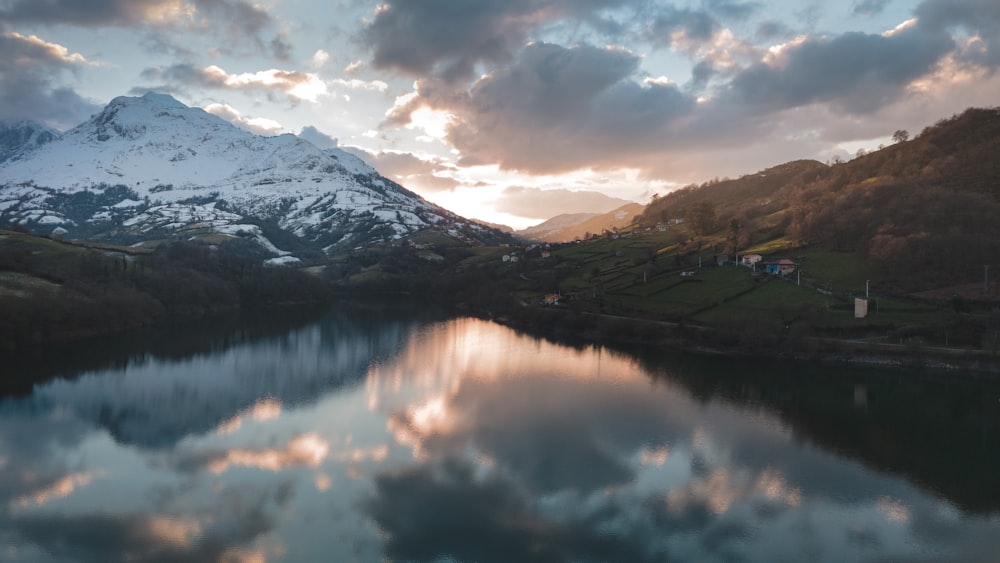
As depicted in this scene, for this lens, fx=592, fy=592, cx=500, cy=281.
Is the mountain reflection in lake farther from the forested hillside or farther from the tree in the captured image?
the tree

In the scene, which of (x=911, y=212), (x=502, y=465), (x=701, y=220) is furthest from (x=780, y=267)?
(x=502, y=465)

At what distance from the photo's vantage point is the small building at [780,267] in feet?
197

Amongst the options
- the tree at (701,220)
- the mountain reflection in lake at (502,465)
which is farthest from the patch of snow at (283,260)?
the mountain reflection in lake at (502,465)

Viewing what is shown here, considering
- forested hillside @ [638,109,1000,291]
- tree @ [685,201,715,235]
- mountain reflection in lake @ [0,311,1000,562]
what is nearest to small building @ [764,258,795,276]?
forested hillside @ [638,109,1000,291]

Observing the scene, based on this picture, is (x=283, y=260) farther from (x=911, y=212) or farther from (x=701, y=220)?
(x=911, y=212)

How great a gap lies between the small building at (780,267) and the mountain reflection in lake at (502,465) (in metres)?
17.4

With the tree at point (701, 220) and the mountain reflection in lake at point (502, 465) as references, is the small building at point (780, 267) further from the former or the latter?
the tree at point (701, 220)

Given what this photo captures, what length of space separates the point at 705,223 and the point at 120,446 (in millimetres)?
81708

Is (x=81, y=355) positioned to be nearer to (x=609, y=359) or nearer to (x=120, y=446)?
(x=120, y=446)

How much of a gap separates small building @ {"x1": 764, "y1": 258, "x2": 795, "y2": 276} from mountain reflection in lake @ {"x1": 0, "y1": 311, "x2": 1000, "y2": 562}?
57.0ft

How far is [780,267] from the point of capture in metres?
61.4

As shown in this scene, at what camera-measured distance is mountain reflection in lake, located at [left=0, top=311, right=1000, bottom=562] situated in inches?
760

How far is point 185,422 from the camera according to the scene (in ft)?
109

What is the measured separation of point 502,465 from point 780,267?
4669cm
